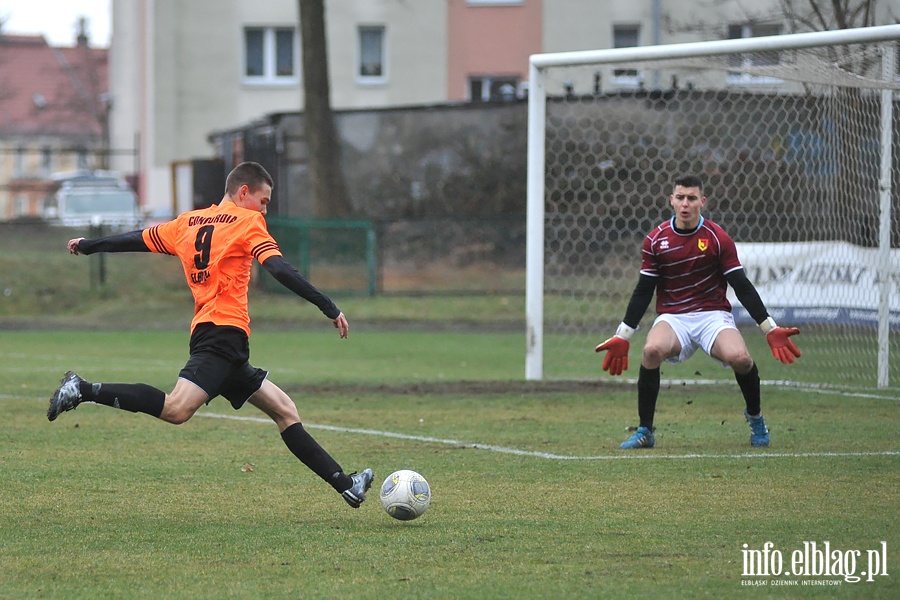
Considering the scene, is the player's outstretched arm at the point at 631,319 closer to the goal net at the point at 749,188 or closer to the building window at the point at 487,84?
the goal net at the point at 749,188

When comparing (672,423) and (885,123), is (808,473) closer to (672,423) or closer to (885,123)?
(672,423)

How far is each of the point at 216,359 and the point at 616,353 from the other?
10.6 ft

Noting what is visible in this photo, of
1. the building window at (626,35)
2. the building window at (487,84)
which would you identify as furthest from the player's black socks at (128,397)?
the building window at (626,35)

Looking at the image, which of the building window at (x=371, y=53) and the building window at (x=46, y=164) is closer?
the building window at (x=371, y=53)

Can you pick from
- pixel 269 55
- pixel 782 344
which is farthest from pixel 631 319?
pixel 269 55

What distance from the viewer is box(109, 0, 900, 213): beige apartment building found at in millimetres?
38469

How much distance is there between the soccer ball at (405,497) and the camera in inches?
241

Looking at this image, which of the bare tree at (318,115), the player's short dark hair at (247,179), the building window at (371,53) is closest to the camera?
the player's short dark hair at (247,179)

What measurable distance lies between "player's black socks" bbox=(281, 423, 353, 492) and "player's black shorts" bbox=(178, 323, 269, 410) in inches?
14.6

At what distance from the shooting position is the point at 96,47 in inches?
3078

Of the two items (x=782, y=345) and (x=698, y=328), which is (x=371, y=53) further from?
(x=782, y=345)

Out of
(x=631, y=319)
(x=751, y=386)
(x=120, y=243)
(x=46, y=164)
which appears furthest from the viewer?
(x=46, y=164)

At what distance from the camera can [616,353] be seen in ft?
27.7

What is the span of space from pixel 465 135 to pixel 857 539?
68.7 ft
